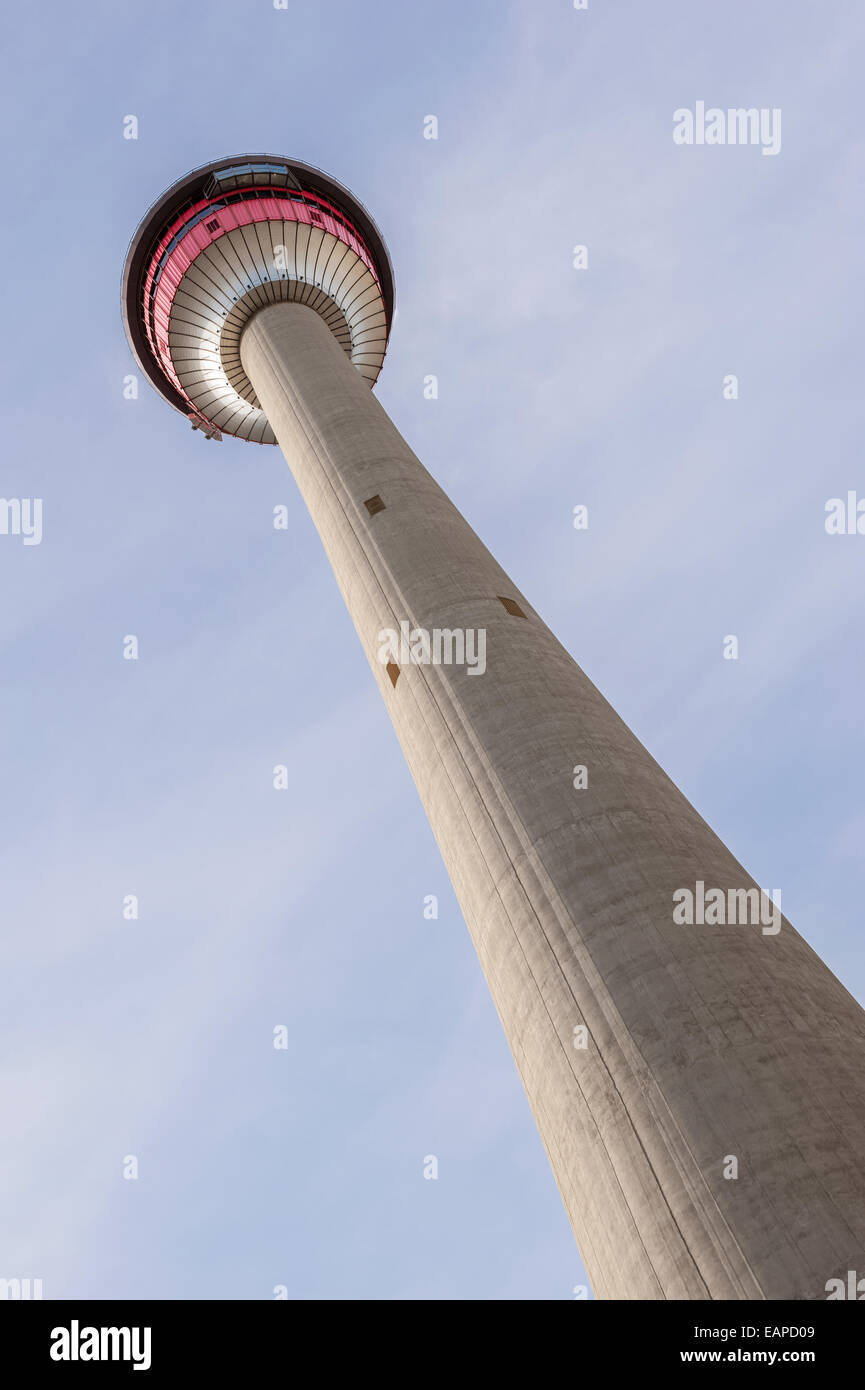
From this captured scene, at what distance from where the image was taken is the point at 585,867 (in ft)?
47.3

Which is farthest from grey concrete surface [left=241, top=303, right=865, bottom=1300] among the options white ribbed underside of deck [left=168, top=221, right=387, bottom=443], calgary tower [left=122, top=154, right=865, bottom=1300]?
white ribbed underside of deck [left=168, top=221, right=387, bottom=443]

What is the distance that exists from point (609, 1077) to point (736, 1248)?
2543 millimetres

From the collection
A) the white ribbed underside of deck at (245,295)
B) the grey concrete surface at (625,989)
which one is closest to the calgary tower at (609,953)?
the grey concrete surface at (625,989)

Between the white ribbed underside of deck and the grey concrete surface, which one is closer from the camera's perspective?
the grey concrete surface

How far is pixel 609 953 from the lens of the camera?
13273 millimetres

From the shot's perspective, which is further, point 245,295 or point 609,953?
point 245,295

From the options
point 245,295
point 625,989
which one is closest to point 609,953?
point 625,989

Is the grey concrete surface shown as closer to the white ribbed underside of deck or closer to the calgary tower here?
the calgary tower

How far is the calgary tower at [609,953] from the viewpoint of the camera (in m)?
10.6

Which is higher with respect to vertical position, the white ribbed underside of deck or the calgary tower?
the white ribbed underside of deck

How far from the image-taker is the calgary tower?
1059cm

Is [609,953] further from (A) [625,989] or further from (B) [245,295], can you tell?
(B) [245,295]

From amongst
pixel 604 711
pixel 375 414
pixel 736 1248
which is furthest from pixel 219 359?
pixel 736 1248
